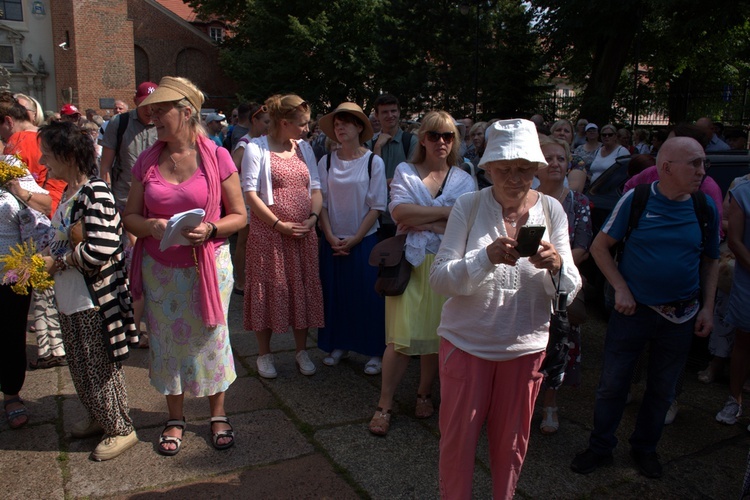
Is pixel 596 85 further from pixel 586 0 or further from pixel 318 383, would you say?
pixel 318 383

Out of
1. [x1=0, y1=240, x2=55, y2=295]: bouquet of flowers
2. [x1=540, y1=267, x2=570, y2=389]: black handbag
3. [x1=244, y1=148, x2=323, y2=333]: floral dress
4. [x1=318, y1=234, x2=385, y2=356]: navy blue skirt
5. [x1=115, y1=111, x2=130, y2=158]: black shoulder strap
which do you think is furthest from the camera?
[x1=115, y1=111, x2=130, y2=158]: black shoulder strap

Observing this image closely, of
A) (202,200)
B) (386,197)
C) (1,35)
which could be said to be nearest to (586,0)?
(386,197)

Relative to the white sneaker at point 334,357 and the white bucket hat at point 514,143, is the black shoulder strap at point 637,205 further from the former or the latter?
the white sneaker at point 334,357

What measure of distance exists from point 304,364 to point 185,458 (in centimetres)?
137

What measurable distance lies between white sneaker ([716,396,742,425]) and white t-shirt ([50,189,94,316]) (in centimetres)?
405

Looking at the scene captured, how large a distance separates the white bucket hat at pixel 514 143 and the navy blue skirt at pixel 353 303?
2.28m

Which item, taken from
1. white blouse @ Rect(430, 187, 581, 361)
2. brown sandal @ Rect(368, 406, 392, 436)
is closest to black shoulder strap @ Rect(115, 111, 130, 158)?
brown sandal @ Rect(368, 406, 392, 436)

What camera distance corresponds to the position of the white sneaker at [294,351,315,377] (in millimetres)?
4617

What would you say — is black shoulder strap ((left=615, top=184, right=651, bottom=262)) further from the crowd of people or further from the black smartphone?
the black smartphone

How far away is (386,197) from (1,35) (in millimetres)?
38348

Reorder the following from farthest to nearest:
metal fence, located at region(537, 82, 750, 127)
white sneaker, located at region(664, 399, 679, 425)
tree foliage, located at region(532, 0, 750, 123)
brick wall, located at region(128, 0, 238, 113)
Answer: brick wall, located at region(128, 0, 238, 113) < metal fence, located at region(537, 82, 750, 127) < tree foliage, located at region(532, 0, 750, 123) < white sneaker, located at region(664, 399, 679, 425)

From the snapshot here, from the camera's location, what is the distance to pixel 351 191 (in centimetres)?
452

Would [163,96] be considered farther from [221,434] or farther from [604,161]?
[604,161]

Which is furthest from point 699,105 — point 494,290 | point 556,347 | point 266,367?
point 494,290
